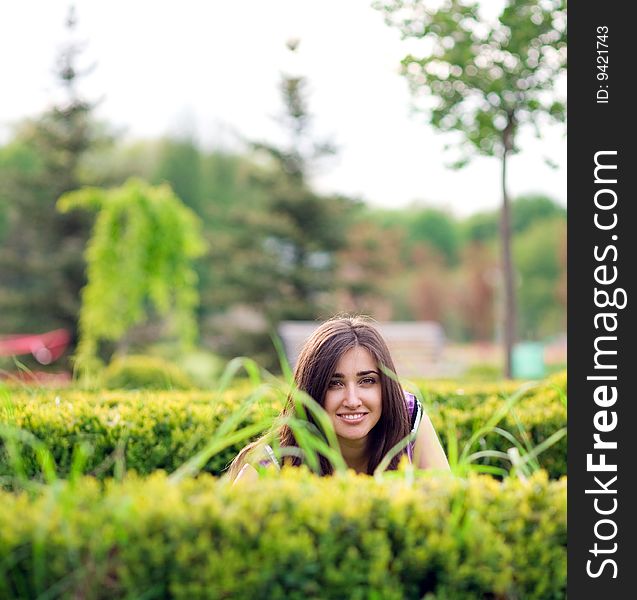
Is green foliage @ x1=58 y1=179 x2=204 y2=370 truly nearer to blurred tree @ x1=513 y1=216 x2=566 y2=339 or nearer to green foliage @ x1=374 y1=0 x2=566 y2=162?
green foliage @ x1=374 y1=0 x2=566 y2=162

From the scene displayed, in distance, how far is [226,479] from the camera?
222 centimetres

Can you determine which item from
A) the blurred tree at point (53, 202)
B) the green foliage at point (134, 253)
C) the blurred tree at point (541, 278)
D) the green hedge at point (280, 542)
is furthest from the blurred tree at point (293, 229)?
the green hedge at point (280, 542)

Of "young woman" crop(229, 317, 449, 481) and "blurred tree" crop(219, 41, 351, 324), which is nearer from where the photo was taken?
"young woman" crop(229, 317, 449, 481)

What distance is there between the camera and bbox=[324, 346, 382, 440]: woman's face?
3090 millimetres

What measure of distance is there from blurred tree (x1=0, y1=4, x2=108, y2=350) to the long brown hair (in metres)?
18.7

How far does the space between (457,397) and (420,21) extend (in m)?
4.51

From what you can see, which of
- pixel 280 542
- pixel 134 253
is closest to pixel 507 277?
pixel 134 253

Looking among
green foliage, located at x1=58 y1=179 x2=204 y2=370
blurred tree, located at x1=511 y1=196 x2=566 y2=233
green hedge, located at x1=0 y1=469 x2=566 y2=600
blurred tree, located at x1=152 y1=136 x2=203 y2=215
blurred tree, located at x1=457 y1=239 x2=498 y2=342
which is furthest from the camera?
blurred tree, located at x1=511 y1=196 x2=566 y2=233

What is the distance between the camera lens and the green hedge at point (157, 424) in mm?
3244

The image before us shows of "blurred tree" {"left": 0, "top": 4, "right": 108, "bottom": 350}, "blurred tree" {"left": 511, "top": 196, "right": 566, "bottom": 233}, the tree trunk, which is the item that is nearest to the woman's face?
the tree trunk

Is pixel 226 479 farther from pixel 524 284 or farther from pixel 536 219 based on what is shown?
pixel 536 219

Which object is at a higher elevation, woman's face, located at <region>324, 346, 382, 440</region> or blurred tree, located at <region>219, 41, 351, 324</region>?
blurred tree, located at <region>219, 41, 351, 324</region>

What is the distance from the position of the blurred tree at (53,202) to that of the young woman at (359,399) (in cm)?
1873

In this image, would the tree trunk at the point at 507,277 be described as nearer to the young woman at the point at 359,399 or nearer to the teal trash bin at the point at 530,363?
the young woman at the point at 359,399
